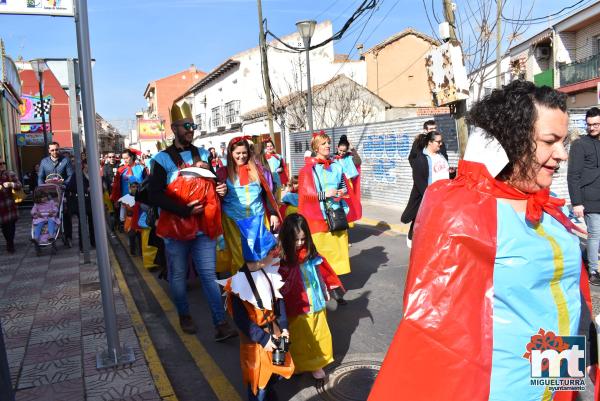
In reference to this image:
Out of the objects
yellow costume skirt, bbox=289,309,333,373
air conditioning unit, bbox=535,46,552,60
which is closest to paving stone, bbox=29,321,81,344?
yellow costume skirt, bbox=289,309,333,373

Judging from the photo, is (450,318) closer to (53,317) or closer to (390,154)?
(53,317)

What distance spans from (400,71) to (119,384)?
3128 centimetres

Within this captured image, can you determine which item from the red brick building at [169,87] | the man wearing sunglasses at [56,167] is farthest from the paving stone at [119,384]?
the red brick building at [169,87]

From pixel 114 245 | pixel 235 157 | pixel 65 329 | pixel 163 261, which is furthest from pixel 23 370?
pixel 114 245

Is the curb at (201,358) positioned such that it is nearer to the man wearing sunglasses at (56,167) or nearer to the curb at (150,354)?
the curb at (150,354)

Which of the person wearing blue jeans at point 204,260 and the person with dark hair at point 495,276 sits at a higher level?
the person with dark hair at point 495,276

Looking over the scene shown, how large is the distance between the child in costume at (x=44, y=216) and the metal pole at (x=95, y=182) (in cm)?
563

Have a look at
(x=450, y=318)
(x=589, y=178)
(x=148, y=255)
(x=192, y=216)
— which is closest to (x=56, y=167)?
(x=148, y=255)

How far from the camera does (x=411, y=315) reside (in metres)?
1.54

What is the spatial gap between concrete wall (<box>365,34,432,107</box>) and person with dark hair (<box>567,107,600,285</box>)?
27.6 meters

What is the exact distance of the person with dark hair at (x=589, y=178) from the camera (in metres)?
5.28

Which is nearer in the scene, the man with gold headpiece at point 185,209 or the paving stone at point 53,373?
the paving stone at point 53,373

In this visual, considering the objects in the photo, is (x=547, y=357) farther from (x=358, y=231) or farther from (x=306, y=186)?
(x=358, y=231)

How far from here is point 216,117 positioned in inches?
1649
